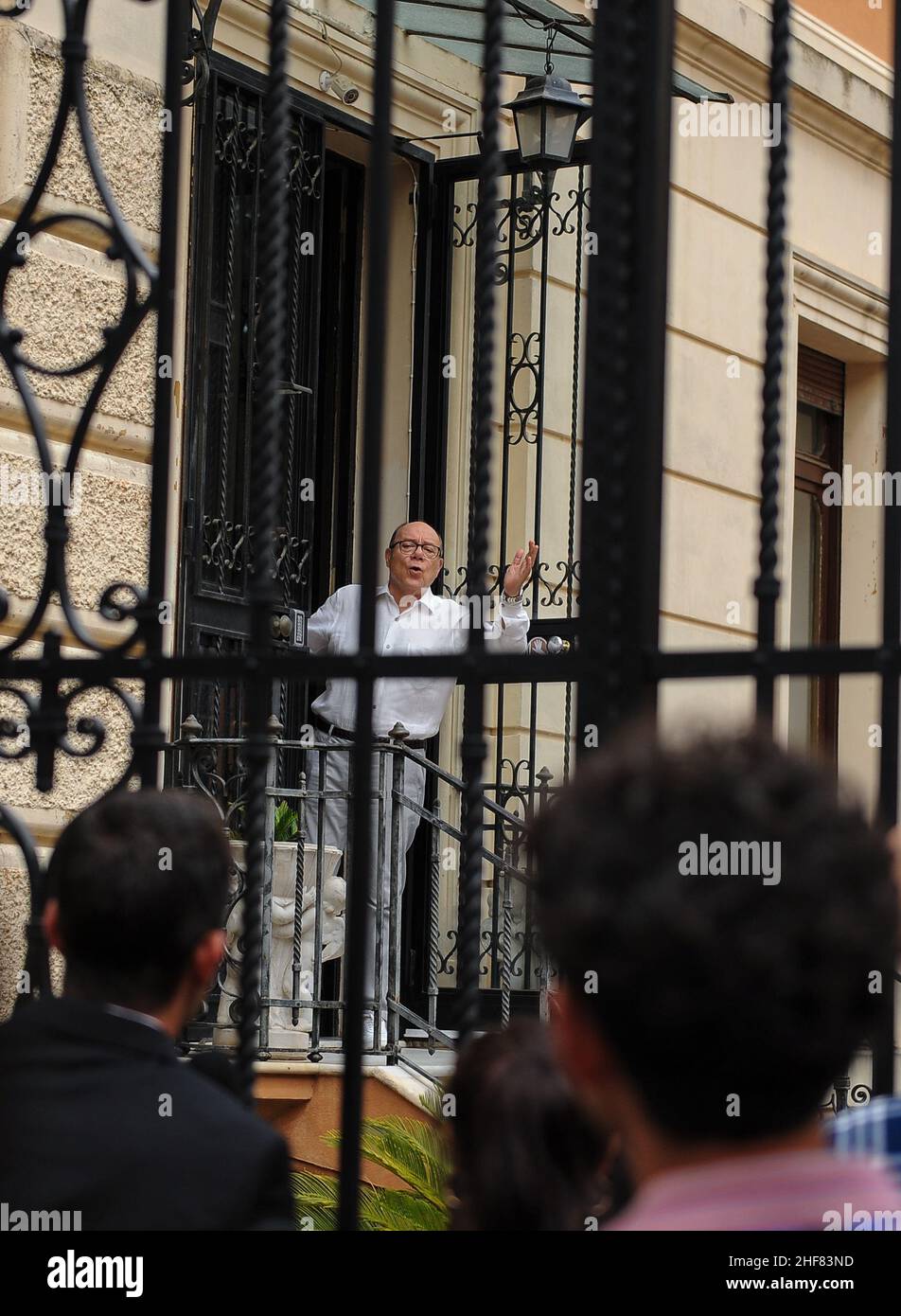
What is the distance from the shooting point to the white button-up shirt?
25.7 feet

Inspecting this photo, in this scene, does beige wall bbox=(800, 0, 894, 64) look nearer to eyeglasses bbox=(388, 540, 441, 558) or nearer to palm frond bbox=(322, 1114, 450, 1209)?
eyeglasses bbox=(388, 540, 441, 558)

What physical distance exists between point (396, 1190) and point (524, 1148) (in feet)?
12.5

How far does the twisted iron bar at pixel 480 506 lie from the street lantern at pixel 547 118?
221 inches

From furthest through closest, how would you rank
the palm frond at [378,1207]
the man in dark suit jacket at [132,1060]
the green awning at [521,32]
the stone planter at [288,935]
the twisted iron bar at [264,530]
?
1. the green awning at [521,32]
2. the stone planter at [288,935]
3. the palm frond at [378,1207]
4. the twisted iron bar at [264,530]
5. the man in dark suit jacket at [132,1060]

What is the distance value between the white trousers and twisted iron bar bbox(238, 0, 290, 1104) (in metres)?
4.35

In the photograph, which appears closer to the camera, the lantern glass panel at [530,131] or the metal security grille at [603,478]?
the metal security grille at [603,478]

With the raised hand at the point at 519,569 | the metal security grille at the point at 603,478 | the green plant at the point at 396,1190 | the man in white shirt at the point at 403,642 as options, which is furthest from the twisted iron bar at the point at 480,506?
the man in white shirt at the point at 403,642

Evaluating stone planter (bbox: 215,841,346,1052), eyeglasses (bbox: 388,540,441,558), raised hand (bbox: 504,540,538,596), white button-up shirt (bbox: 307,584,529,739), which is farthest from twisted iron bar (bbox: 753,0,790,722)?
eyeglasses (bbox: 388,540,441,558)

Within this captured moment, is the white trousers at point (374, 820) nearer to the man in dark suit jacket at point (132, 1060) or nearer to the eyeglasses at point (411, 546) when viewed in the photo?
the eyeglasses at point (411, 546)

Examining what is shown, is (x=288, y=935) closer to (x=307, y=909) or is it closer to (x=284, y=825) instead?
(x=307, y=909)

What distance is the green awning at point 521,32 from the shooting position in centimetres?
798

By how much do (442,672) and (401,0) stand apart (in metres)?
6.20

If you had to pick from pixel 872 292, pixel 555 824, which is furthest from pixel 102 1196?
pixel 872 292

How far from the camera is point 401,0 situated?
7.84 meters
